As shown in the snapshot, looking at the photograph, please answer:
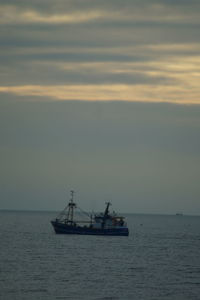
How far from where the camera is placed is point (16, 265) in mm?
74312

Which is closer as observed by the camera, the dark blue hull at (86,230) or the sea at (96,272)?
the sea at (96,272)

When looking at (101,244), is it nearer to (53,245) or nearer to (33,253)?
(53,245)

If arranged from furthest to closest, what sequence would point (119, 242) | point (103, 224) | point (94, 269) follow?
point (103, 224) < point (119, 242) < point (94, 269)

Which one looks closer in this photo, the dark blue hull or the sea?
the sea

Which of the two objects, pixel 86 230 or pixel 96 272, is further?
pixel 86 230

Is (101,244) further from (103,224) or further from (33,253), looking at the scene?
(33,253)

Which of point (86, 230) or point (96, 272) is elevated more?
point (86, 230)

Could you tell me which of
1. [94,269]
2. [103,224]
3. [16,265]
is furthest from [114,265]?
[103,224]

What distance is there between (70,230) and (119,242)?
14.8 meters

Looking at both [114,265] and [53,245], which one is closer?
[114,265]

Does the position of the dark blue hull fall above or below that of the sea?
above

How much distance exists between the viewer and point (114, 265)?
79.4m

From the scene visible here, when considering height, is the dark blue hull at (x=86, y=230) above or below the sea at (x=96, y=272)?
above

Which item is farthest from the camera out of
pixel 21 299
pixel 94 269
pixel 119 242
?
pixel 119 242
